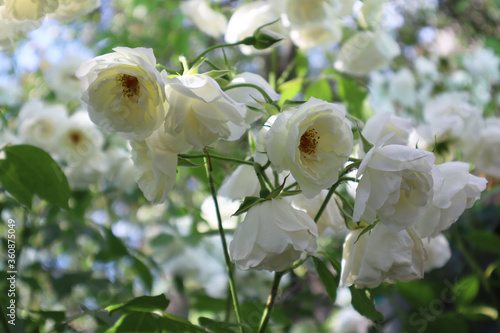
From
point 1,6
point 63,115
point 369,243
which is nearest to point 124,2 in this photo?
point 63,115

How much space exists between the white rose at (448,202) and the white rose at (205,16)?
2.30 ft

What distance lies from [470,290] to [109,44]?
1.16 metres

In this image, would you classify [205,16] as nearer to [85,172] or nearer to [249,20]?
[249,20]

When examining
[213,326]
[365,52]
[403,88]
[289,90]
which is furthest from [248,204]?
[403,88]

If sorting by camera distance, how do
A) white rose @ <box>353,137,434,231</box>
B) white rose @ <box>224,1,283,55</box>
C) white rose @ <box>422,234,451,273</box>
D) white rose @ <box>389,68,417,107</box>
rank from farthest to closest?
white rose @ <box>389,68,417,107</box> → white rose @ <box>224,1,283,55</box> → white rose @ <box>422,234,451,273</box> → white rose @ <box>353,137,434,231</box>

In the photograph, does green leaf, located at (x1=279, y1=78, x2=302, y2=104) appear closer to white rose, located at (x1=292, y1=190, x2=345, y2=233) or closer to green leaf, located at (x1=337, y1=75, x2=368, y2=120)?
green leaf, located at (x1=337, y1=75, x2=368, y2=120)

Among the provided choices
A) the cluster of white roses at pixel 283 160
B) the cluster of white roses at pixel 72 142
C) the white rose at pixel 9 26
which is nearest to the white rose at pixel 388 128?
the cluster of white roses at pixel 283 160

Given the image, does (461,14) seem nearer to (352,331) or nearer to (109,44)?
(352,331)

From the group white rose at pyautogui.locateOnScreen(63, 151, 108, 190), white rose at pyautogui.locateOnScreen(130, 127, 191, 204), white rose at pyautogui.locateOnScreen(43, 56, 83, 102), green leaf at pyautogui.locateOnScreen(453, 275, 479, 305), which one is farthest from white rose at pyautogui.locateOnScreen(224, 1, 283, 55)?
green leaf at pyautogui.locateOnScreen(453, 275, 479, 305)

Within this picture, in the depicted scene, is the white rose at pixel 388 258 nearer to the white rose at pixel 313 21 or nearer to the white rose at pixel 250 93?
the white rose at pixel 250 93

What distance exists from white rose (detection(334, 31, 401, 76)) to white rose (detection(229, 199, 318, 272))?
2.22 feet

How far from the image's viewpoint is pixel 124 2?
2092 mm

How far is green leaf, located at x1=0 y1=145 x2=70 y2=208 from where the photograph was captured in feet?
2.03

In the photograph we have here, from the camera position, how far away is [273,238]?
46 cm
